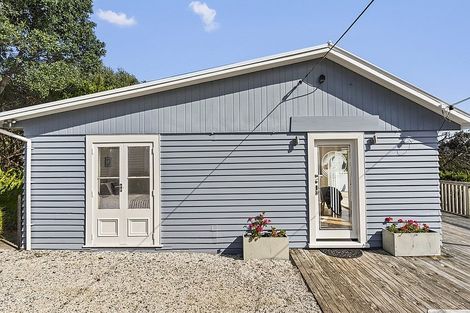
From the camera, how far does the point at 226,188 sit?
18.8 feet

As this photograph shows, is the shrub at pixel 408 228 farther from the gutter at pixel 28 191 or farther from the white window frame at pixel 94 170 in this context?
the gutter at pixel 28 191

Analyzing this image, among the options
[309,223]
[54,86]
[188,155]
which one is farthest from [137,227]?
[54,86]

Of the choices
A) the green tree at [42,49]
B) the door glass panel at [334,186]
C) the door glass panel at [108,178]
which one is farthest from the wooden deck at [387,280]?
the green tree at [42,49]

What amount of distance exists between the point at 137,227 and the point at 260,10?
4389mm

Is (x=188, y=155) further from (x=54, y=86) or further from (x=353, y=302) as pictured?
(x=54, y=86)

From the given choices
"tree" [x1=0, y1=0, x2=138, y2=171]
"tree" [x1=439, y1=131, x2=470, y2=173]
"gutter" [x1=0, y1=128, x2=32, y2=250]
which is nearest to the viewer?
"gutter" [x1=0, y1=128, x2=32, y2=250]

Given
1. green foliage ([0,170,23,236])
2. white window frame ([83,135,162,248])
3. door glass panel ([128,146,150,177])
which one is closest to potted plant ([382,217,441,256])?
white window frame ([83,135,162,248])

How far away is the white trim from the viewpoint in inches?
223

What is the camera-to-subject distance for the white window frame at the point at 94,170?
567 cm

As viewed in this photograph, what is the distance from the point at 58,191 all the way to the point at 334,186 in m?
5.04

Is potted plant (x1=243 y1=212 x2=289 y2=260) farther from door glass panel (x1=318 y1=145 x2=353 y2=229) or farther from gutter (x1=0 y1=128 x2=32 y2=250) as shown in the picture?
gutter (x1=0 y1=128 x2=32 y2=250)

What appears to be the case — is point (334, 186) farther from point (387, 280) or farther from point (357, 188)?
point (387, 280)

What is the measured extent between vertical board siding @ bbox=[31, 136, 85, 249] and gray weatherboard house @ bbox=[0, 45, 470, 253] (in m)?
0.02

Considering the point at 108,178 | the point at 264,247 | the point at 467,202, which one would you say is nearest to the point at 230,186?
the point at 264,247
